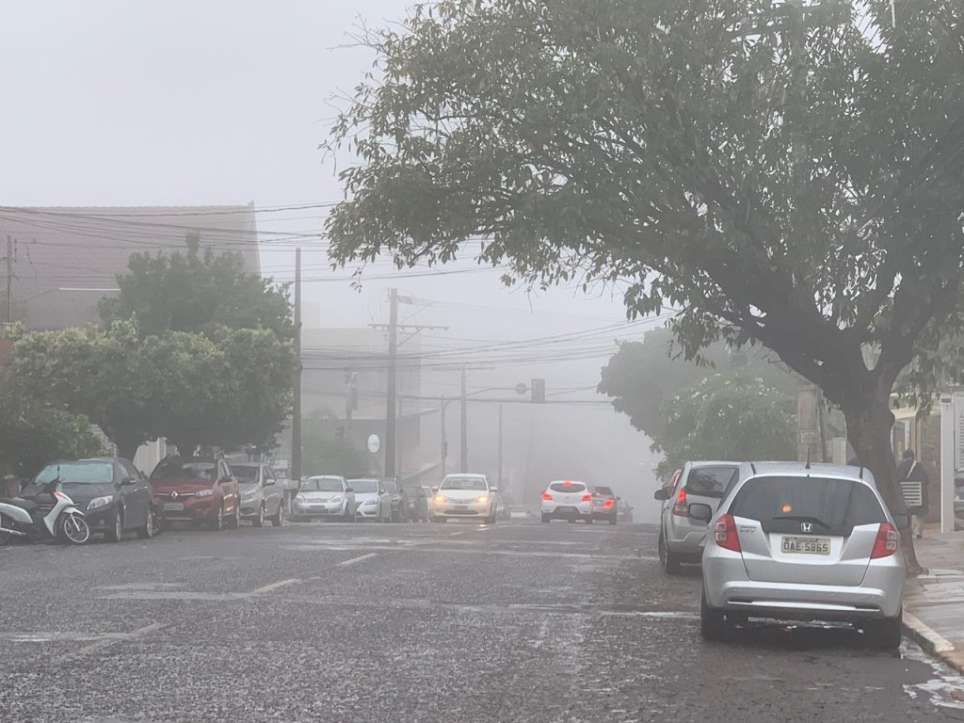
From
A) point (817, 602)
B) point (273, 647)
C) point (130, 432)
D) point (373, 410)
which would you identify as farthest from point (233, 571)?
point (373, 410)

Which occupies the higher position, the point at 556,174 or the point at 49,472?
the point at 556,174

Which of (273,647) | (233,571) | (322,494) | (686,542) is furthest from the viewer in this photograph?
(322,494)

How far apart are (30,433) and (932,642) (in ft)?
80.3

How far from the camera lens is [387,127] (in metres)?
21.3

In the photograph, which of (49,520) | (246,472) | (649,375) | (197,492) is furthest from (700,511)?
(649,375)

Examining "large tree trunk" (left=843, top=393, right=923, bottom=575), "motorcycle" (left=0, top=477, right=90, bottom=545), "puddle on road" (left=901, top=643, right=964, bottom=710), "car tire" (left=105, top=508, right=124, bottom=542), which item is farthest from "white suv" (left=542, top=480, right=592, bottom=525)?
"puddle on road" (left=901, top=643, right=964, bottom=710)

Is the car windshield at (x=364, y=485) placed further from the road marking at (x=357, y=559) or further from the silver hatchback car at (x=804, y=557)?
the silver hatchback car at (x=804, y=557)

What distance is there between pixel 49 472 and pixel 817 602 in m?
19.4

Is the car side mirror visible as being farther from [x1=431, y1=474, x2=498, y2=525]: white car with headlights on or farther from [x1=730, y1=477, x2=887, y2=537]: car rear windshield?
[x1=431, y1=474, x2=498, y2=525]: white car with headlights on

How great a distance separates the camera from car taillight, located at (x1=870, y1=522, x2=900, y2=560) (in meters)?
12.4

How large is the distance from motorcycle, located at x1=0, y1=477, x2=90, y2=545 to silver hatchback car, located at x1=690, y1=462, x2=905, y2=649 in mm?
16608

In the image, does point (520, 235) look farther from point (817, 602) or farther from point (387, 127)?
point (817, 602)

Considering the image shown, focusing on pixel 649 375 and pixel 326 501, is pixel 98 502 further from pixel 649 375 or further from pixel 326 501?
pixel 649 375

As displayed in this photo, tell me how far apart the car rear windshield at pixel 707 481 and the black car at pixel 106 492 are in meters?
11.5
